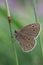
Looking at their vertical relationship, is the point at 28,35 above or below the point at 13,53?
above

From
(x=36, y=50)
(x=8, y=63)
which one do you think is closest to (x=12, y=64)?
(x=8, y=63)

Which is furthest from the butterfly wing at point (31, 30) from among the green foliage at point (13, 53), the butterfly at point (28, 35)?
the green foliage at point (13, 53)

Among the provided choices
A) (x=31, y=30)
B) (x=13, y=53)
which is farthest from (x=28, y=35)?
(x=13, y=53)

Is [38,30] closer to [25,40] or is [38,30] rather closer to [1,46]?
[25,40]

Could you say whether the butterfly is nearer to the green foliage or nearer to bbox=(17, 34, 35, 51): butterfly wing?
bbox=(17, 34, 35, 51): butterfly wing

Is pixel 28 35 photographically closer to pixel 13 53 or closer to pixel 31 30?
pixel 31 30

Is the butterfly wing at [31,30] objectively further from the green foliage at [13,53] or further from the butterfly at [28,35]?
the green foliage at [13,53]

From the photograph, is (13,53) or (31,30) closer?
(31,30)
